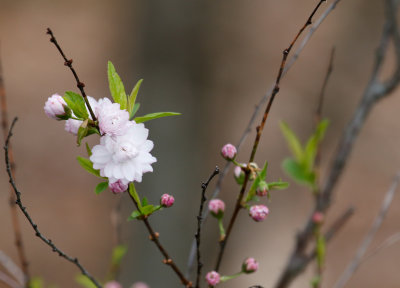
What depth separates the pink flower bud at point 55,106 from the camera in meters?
0.44

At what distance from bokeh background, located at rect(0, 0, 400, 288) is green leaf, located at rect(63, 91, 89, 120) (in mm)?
1521

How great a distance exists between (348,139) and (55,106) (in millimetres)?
477

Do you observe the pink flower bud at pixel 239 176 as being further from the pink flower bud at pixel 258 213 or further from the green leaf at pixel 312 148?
the green leaf at pixel 312 148

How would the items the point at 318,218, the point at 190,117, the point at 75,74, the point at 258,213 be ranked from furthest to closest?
the point at 190,117
the point at 318,218
the point at 258,213
the point at 75,74

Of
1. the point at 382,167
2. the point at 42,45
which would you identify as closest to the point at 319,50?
the point at 382,167

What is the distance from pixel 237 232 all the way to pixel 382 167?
1.05 m

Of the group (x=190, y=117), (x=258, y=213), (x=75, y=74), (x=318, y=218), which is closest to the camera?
(x=75, y=74)

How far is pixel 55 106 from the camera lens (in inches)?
17.3

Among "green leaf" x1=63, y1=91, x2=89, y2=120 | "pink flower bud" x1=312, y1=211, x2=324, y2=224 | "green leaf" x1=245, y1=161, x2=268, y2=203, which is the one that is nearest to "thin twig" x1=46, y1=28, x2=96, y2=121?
"green leaf" x1=63, y1=91, x2=89, y2=120

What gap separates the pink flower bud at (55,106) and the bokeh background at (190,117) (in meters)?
1.52

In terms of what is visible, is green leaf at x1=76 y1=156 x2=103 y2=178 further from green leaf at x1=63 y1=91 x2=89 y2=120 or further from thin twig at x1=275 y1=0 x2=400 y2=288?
thin twig at x1=275 y1=0 x2=400 y2=288

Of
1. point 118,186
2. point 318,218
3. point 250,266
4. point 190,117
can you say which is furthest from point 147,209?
point 190,117

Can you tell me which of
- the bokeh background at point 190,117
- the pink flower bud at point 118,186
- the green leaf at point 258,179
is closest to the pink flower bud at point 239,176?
the green leaf at point 258,179

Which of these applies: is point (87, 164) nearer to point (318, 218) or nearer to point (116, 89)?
point (116, 89)
